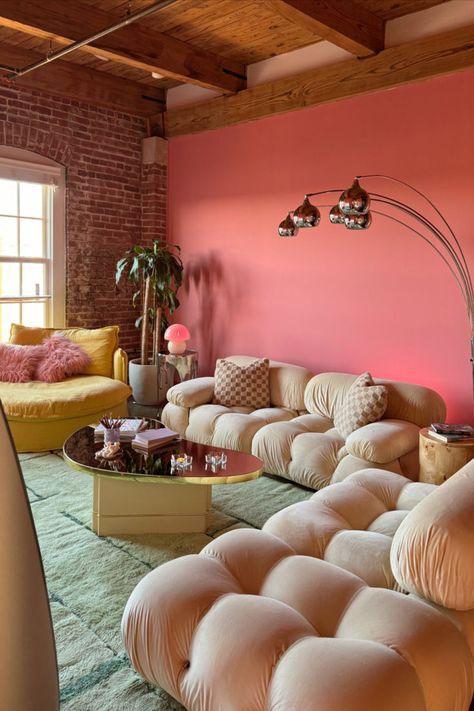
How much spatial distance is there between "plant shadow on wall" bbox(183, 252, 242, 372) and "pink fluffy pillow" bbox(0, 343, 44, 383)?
1.77 m

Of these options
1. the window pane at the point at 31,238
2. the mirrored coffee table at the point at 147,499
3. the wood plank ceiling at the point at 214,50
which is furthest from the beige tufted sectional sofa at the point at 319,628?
the window pane at the point at 31,238

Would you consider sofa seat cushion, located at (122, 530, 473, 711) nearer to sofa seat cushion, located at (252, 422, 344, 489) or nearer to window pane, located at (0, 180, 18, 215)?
sofa seat cushion, located at (252, 422, 344, 489)

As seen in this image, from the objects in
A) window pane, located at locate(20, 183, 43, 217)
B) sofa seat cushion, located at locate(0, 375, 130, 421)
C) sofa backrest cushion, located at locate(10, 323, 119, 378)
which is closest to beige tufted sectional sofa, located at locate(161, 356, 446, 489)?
sofa seat cushion, located at locate(0, 375, 130, 421)

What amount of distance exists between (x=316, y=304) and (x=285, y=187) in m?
1.14

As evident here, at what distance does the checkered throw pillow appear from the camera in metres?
4.05

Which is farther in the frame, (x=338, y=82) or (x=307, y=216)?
(x=338, y=82)

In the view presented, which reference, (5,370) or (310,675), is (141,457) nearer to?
(310,675)

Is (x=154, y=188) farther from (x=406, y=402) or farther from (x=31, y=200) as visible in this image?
(x=406, y=402)

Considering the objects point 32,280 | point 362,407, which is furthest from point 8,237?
point 362,407

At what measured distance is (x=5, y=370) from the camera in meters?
5.30

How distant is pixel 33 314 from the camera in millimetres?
6305

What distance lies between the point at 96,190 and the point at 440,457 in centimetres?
468

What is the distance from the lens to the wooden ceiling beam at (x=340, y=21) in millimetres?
4031

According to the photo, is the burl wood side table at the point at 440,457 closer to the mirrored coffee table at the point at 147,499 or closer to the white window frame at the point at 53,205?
the mirrored coffee table at the point at 147,499
